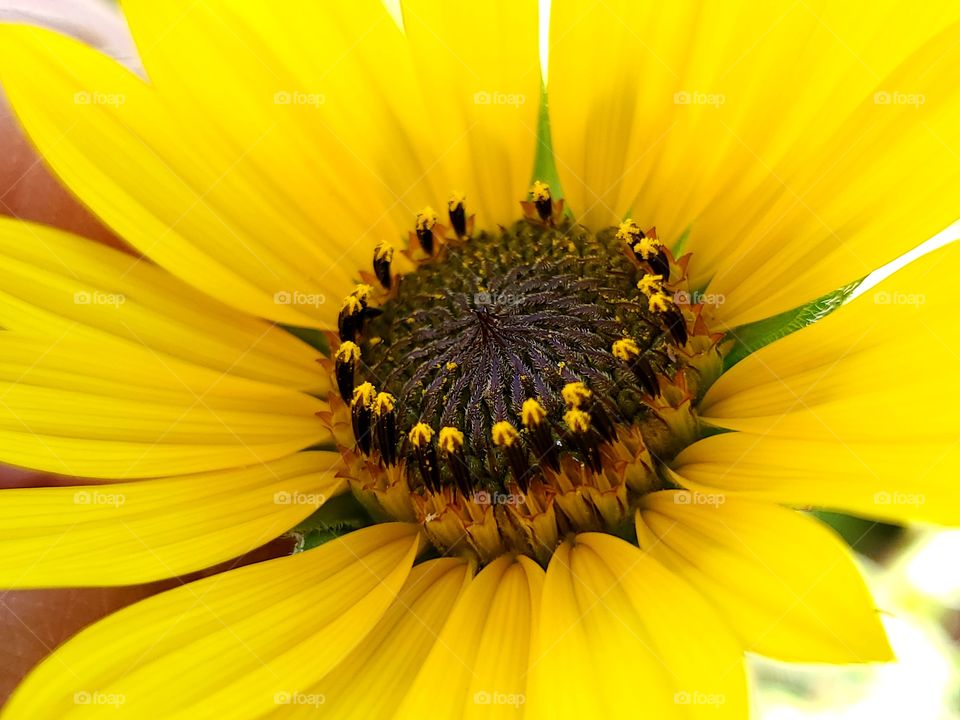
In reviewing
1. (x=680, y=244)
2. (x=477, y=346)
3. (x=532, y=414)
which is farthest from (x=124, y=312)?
(x=680, y=244)

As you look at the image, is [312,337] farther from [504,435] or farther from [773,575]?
[773,575]

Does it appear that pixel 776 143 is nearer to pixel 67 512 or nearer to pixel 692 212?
pixel 692 212

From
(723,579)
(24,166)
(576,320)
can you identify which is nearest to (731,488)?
(723,579)

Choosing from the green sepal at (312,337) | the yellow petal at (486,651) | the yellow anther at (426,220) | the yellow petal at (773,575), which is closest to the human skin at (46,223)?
the green sepal at (312,337)

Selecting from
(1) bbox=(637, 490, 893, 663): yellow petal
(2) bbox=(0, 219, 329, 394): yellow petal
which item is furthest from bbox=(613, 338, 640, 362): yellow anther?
(2) bbox=(0, 219, 329, 394): yellow petal

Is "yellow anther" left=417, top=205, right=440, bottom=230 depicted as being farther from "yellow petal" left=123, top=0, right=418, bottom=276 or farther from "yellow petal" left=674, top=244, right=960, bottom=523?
"yellow petal" left=674, top=244, right=960, bottom=523
